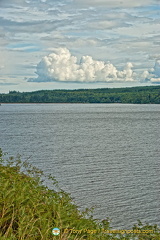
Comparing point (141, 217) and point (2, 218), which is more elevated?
point (2, 218)

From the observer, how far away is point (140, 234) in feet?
32.5

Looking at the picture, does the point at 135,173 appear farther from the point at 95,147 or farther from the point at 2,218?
the point at 2,218

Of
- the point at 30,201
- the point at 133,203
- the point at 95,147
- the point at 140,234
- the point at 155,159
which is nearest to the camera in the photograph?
the point at 30,201

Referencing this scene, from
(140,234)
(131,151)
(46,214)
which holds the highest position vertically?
(46,214)

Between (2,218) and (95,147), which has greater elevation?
(2,218)

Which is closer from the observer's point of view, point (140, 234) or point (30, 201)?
point (30, 201)

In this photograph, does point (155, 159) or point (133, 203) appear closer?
point (133, 203)

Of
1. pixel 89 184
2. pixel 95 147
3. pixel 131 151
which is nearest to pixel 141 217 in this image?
pixel 89 184

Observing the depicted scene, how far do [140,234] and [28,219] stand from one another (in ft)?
14.5

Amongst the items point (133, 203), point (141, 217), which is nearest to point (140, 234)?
point (141, 217)

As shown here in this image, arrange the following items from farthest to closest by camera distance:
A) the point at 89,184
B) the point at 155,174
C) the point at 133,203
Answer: the point at 155,174 → the point at 89,184 → the point at 133,203

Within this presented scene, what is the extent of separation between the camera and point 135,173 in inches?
1139

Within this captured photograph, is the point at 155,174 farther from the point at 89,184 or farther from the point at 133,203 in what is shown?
the point at 133,203

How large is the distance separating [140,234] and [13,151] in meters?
33.7
